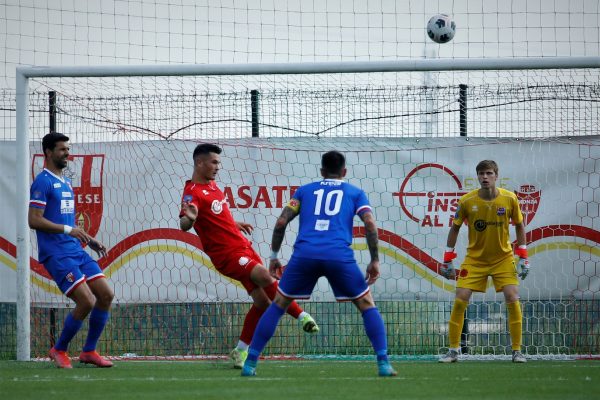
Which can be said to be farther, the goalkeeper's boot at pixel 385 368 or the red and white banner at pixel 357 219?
the red and white banner at pixel 357 219

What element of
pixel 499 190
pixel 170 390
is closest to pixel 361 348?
pixel 499 190

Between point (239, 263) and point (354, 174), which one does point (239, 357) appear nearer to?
point (239, 263)

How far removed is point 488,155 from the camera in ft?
41.9

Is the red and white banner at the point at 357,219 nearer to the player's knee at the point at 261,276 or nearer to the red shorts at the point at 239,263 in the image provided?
the red shorts at the point at 239,263

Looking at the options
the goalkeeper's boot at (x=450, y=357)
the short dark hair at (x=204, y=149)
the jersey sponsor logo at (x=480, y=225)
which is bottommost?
the goalkeeper's boot at (x=450, y=357)

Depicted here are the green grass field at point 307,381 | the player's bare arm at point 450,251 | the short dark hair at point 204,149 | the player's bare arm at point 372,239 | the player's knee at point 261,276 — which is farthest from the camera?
the player's bare arm at point 450,251

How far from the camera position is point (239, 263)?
10500 mm

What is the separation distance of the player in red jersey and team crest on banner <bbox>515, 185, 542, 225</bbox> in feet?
11.4

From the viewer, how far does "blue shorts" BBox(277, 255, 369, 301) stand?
9047mm

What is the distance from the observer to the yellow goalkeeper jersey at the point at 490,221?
11484 mm

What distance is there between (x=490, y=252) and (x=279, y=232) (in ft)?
9.72

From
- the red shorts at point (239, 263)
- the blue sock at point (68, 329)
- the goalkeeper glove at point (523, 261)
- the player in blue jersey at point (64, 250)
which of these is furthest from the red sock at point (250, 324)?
the goalkeeper glove at point (523, 261)

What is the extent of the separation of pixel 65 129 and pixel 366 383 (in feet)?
20.0

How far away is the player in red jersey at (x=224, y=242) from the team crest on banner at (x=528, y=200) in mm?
3464
